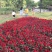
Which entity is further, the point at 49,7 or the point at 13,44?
the point at 49,7

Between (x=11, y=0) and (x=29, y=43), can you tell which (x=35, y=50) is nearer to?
(x=29, y=43)

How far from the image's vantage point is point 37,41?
556 cm

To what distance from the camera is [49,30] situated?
291 inches

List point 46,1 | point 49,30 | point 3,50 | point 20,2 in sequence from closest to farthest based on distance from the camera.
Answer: point 3,50
point 49,30
point 20,2
point 46,1

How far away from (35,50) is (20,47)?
0.41m

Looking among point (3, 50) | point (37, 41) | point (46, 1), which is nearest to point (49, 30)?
point (37, 41)

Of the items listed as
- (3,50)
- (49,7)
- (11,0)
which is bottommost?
(49,7)

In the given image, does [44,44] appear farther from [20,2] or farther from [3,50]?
[20,2]

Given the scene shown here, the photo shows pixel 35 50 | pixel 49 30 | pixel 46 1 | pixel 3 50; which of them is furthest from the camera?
pixel 46 1

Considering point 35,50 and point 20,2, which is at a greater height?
point 35,50

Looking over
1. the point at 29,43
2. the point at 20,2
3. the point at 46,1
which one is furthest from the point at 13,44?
the point at 46,1

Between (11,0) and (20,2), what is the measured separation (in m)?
1.68

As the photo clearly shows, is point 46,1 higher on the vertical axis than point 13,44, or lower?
lower

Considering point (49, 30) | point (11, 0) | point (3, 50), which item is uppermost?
point (3, 50)
